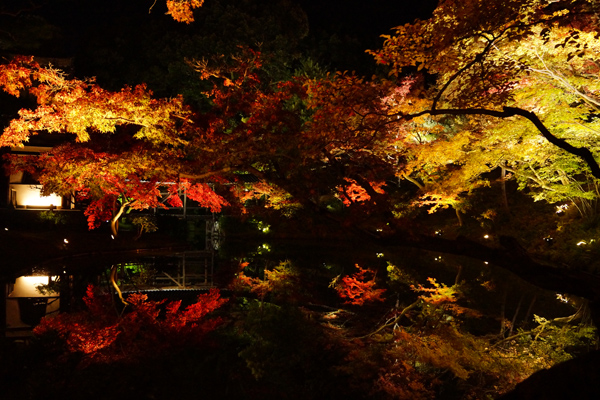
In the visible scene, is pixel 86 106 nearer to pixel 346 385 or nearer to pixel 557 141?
pixel 346 385

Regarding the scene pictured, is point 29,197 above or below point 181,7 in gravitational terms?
below

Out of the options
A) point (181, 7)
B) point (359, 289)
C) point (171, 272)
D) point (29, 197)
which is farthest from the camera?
point (29, 197)

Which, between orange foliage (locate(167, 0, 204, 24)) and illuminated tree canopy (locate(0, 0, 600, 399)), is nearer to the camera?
illuminated tree canopy (locate(0, 0, 600, 399))

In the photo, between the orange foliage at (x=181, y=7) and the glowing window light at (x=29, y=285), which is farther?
the glowing window light at (x=29, y=285)

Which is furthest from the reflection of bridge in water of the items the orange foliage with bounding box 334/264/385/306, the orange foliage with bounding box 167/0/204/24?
the orange foliage with bounding box 167/0/204/24

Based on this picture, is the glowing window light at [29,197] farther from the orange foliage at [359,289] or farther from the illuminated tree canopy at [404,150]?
the orange foliage at [359,289]

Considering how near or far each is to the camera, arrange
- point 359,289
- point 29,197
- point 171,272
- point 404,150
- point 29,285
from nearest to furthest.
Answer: point 29,285, point 359,289, point 404,150, point 171,272, point 29,197

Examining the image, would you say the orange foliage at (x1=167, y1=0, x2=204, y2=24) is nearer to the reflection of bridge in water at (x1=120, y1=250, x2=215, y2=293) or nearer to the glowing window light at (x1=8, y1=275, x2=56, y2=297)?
the glowing window light at (x1=8, y1=275, x2=56, y2=297)

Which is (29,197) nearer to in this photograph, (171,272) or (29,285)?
(171,272)

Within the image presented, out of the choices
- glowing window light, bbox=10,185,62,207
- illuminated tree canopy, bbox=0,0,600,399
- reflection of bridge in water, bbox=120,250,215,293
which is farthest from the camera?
glowing window light, bbox=10,185,62,207

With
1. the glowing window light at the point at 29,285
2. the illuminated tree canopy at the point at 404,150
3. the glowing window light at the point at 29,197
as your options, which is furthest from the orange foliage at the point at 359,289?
the glowing window light at the point at 29,197

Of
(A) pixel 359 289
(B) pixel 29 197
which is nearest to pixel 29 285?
(A) pixel 359 289

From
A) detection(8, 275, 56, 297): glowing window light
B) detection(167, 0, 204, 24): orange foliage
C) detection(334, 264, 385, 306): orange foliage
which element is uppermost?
detection(167, 0, 204, 24): orange foliage

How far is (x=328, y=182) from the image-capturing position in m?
15.1
